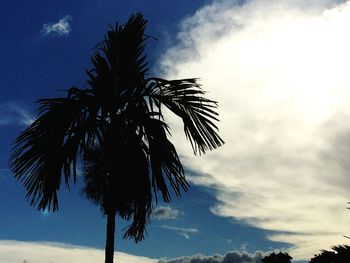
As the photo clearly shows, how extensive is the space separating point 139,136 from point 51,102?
54.9 inches

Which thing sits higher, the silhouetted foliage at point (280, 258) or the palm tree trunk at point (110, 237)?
the silhouetted foliage at point (280, 258)

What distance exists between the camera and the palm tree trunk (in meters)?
5.96

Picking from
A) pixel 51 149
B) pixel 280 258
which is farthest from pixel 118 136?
pixel 280 258

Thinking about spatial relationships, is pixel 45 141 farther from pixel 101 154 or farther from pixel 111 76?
pixel 111 76

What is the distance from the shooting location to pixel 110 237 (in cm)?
603

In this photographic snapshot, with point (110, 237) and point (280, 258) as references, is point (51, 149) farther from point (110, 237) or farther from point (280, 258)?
point (280, 258)

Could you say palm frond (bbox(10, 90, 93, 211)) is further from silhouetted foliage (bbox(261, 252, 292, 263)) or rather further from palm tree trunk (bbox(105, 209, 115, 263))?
silhouetted foliage (bbox(261, 252, 292, 263))

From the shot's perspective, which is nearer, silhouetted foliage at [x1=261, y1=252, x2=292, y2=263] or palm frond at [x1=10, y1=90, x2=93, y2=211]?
palm frond at [x1=10, y1=90, x2=93, y2=211]

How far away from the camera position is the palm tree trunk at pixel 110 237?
5.96 metres

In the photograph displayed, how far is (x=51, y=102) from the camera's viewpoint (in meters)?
6.70

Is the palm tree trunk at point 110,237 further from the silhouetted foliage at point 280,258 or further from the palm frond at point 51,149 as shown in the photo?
the silhouetted foliage at point 280,258

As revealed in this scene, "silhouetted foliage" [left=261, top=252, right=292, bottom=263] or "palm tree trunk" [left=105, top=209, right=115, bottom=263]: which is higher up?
"silhouetted foliage" [left=261, top=252, right=292, bottom=263]

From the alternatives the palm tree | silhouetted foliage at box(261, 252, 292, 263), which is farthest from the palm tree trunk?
silhouetted foliage at box(261, 252, 292, 263)

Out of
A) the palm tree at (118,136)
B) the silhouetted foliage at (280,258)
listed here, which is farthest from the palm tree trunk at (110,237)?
the silhouetted foliage at (280,258)
